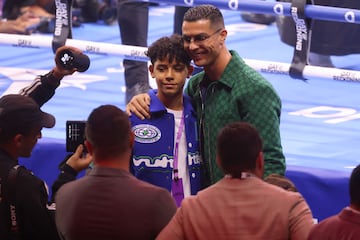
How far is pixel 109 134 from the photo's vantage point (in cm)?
296

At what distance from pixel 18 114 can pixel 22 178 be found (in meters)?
0.26

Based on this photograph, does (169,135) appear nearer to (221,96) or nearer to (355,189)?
(221,96)

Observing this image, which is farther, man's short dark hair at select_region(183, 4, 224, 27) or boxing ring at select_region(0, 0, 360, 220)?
boxing ring at select_region(0, 0, 360, 220)

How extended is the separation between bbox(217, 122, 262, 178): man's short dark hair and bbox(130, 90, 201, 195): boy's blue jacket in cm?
76

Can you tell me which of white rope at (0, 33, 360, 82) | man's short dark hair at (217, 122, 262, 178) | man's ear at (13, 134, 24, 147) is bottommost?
white rope at (0, 33, 360, 82)

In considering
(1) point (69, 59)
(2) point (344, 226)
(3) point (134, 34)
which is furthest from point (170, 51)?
(3) point (134, 34)

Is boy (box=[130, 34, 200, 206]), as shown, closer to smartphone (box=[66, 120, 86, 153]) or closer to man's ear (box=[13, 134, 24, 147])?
smartphone (box=[66, 120, 86, 153])

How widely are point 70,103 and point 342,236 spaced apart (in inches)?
160

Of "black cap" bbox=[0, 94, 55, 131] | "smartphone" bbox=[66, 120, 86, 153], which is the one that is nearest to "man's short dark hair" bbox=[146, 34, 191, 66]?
"smartphone" bbox=[66, 120, 86, 153]

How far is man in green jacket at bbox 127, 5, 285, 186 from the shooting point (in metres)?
3.54

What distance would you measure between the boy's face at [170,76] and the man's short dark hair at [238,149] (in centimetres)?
77

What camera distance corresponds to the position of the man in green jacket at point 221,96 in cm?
354

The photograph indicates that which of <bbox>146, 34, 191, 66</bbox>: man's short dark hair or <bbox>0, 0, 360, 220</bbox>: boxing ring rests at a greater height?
<bbox>146, 34, 191, 66</bbox>: man's short dark hair

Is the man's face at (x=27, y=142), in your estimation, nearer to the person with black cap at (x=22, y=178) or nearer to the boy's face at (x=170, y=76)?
the person with black cap at (x=22, y=178)
